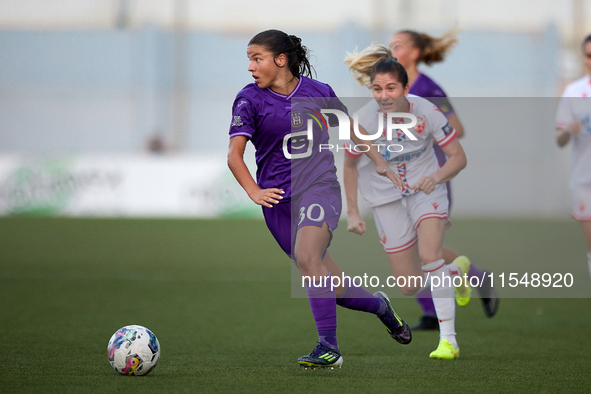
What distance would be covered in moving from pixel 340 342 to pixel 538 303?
2.56 metres

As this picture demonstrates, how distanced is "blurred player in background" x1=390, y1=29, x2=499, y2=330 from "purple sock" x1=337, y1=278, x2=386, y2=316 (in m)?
1.11

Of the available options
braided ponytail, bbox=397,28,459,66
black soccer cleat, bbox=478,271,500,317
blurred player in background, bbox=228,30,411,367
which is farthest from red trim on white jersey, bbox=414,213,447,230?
braided ponytail, bbox=397,28,459,66

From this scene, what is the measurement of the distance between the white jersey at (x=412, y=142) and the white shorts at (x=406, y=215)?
60 mm

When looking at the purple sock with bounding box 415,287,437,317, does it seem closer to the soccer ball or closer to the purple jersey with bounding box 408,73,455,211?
the purple jersey with bounding box 408,73,455,211

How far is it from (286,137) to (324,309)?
859mm

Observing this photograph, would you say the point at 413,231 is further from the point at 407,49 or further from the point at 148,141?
the point at 148,141

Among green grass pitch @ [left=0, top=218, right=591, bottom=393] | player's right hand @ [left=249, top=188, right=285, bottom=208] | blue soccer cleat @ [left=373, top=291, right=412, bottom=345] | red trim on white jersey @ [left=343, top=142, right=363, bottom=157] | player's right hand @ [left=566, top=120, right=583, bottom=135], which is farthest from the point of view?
player's right hand @ [left=566, top=120, right=583, bottom=135]

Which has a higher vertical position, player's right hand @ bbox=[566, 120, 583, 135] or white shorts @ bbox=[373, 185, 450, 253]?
player's right hand @ bbox=[566, 120, 583, 135]

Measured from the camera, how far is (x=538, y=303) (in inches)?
257

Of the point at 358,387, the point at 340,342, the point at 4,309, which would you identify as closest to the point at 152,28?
the point at 4,309

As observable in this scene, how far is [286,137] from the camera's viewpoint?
374 centimetres

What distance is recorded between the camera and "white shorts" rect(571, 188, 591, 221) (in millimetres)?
4820

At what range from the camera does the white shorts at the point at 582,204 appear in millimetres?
4820

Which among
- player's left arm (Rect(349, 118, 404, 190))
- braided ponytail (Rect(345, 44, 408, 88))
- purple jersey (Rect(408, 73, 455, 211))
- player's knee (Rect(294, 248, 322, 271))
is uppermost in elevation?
braided ponytail (Rect(345, 44, 408, 88))
